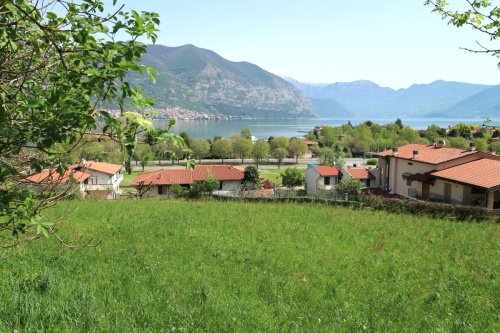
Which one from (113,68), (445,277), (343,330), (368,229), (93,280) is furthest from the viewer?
(368,229)

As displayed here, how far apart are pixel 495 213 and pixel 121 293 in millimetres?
19312

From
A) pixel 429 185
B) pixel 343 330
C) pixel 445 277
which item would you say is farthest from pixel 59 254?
pixel 429 185

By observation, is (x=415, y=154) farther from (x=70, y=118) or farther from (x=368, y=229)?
(x=70, y=118)

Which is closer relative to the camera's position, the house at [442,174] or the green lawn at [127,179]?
the house at [442,174]

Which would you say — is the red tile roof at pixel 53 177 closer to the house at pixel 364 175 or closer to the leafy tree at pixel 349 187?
the leafy tree at pixel 349 187

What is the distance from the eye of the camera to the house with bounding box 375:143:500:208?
105 ft

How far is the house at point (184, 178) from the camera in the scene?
51.8 metres

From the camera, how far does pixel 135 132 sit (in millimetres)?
2785

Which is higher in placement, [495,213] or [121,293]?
[121,293]

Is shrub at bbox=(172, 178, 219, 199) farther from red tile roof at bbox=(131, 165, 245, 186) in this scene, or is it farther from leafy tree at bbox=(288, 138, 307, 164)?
leafy tree at bbox=(288, 138, 307, 164)

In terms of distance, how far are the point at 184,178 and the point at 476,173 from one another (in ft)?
112

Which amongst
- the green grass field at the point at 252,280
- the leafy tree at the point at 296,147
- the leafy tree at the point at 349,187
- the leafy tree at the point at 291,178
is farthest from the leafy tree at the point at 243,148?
the green grass field at the point at 252,280

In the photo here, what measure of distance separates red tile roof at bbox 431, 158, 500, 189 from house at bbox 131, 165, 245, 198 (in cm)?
2650

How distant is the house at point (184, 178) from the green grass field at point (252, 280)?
125ft
